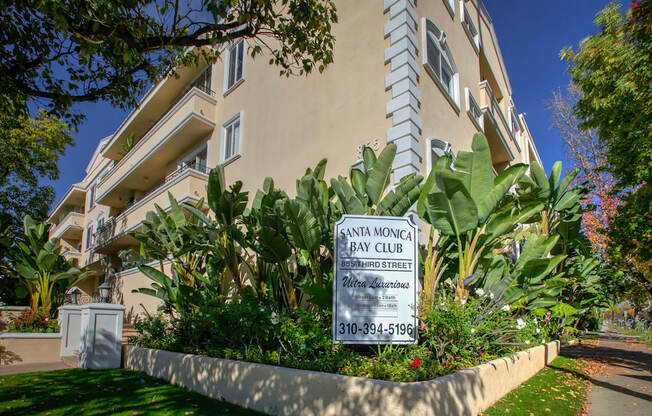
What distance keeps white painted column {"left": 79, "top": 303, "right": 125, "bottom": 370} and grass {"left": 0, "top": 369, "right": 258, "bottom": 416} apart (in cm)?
78

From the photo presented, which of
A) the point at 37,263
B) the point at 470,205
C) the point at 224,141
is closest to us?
the point at 470,205

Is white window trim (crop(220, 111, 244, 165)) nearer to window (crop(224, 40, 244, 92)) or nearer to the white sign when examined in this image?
window (crop(224, 40, 244, 92))

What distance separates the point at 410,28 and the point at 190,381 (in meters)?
8.60

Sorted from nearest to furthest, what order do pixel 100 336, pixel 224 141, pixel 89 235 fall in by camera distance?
1. pixel 100 336
2. pixel 224 141
3. pixel 89 235

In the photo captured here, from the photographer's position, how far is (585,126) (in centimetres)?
1208

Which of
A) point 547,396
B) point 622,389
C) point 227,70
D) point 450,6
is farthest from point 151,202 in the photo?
point 622,389

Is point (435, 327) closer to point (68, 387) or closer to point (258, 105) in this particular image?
point (68, 387)

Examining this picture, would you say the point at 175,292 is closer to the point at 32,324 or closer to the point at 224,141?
the point at 224,141

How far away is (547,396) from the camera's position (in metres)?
6.09

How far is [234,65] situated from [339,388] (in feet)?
45.5

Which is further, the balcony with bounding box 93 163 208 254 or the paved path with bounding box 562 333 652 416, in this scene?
the balcony with bounding box 93 163 208 254

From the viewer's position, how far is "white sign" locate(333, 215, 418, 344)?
17.8 ft

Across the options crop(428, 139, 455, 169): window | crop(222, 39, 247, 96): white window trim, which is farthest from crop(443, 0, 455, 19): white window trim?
crop(222, 39, 247, 96): white window trim

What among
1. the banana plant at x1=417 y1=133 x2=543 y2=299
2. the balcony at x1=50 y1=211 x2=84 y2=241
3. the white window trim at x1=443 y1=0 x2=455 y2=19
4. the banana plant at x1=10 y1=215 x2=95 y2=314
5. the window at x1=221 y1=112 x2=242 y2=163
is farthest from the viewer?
the balcony at x1=50 y1=211 x2=84 y2=241
